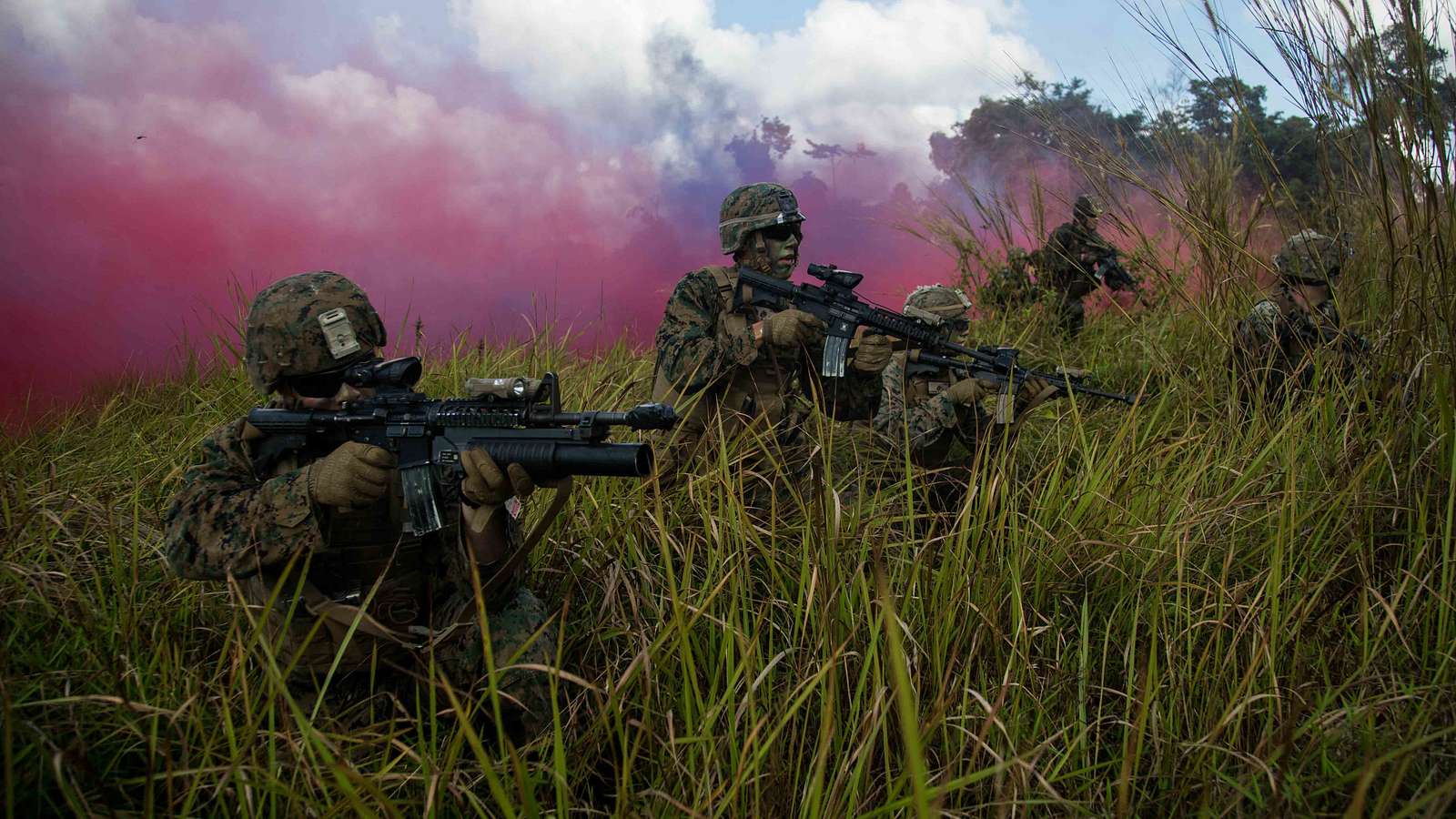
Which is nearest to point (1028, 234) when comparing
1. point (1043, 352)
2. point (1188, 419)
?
point (1043, 352)

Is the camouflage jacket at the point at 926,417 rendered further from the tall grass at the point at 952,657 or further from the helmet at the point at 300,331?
the helmet at the point at 300,331

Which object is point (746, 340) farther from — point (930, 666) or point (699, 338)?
point (930, 666)

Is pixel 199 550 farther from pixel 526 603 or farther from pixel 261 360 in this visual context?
pixel 526 603

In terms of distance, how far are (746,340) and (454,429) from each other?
1.89 meters

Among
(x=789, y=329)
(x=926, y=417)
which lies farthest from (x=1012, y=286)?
(x=789, y=329)

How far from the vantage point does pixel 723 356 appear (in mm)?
3746

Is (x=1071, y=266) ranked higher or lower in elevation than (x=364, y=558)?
higher

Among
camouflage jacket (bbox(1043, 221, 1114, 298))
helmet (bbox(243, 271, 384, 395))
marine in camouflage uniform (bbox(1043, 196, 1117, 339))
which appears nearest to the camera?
helmet (bbox(243, 271, 384, 395))

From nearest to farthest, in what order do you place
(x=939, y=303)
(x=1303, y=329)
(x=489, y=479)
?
(x=489, y=479) < (x=1303, y=329) < (x=939, y=303)

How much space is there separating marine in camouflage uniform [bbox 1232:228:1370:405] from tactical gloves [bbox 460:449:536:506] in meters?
1.97

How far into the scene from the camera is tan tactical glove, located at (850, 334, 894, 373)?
3.90 meters

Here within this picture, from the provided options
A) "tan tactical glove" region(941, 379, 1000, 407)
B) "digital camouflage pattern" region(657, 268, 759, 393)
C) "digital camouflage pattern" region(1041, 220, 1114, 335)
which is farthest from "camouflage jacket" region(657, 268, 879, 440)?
"digital camouflage pattern" region(1041, 220, 1114, 335)

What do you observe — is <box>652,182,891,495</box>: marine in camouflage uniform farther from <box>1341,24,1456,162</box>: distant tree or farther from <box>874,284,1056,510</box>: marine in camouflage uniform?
<box>1341,24,1456,162</box>: distant tree

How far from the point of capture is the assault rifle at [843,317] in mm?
3850
